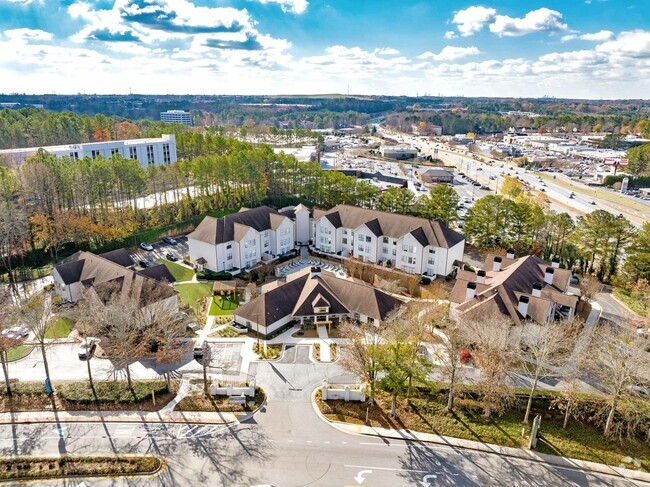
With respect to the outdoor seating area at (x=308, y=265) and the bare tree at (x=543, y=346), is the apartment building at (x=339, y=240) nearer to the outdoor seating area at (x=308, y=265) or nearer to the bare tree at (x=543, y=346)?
the outdoor seating area at (x=308, y=265)

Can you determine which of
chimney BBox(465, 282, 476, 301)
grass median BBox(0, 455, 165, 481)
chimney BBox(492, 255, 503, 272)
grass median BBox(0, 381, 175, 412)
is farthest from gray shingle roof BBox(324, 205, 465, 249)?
grass median BBox(0, 455, 165, 481)

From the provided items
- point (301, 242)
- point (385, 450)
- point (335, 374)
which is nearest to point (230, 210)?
point (301, 242)

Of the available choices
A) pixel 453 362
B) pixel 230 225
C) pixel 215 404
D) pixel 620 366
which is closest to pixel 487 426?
pixel 453 362

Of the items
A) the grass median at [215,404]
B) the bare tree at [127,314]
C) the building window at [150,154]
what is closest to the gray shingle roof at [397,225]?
the bare tree at [127,314]

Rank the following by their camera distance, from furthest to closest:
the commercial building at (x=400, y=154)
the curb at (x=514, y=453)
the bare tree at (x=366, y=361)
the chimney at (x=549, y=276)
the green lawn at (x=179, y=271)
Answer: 1. the commercial building at (x=400, y=154)
2. the green lawn at (x=179, y=271)
3. the chimney at (x=549, y=276)
4. the bare tree at (x=366, y=361)
5. the curb at (x=514, y=453)

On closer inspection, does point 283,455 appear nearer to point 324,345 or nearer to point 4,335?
point 324,345

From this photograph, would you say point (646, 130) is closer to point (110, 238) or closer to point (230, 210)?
point (230, 210)

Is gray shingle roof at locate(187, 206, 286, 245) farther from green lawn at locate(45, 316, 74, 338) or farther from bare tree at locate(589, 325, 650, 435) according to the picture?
bare tree at locate(589, 325, 650, 435)
